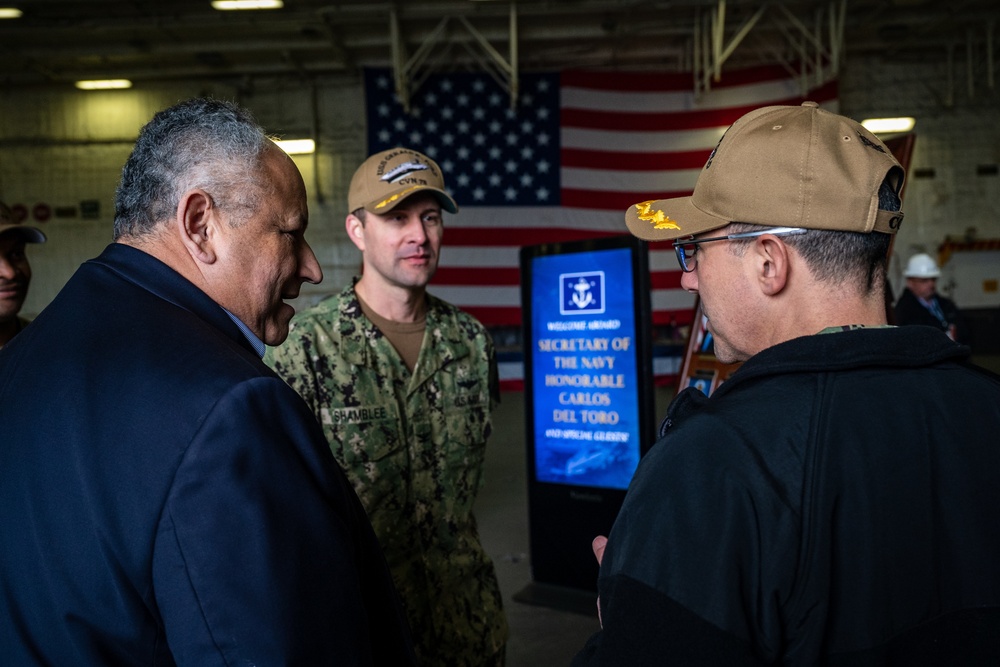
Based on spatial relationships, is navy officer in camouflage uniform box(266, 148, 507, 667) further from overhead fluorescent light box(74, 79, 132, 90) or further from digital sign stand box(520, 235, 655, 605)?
overhead fluorescent light box(74, 79, 132, 90)

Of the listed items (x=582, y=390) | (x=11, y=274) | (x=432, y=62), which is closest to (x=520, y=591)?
(x=582, y=390)

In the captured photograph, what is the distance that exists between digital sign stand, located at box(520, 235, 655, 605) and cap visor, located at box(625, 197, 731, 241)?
8.17ft

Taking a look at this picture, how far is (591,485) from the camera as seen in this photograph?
4.24 meters

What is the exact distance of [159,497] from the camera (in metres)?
0.98

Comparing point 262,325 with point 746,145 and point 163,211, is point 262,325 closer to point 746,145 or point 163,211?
point 163,211

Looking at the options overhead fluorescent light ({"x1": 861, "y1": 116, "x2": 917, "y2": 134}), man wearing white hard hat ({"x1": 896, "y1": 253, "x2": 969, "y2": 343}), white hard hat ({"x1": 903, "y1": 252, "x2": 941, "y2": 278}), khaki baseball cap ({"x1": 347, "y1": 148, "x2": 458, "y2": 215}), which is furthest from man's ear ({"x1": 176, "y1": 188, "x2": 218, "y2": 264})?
overhead fluorescent light ({"x1": 861, "y1": 116, "x2": 917, "y2": 134})

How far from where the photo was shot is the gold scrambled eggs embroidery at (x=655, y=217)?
129 centimetres

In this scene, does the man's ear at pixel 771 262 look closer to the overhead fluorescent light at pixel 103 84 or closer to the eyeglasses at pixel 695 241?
the eyeglasses at pixel 695 241

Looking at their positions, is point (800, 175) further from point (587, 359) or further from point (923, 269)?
point (923, 269)

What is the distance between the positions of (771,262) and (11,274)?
292 centimetres

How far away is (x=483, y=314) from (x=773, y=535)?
36.7 ft

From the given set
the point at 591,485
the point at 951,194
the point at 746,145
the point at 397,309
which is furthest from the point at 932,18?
the point at 746,145

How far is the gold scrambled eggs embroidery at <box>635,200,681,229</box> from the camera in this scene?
1286 millimetres

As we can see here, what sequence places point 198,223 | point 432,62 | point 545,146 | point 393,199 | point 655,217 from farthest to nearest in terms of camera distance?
point 432,62
point 545,146
point 393,199
point 655,217
point 198,223
